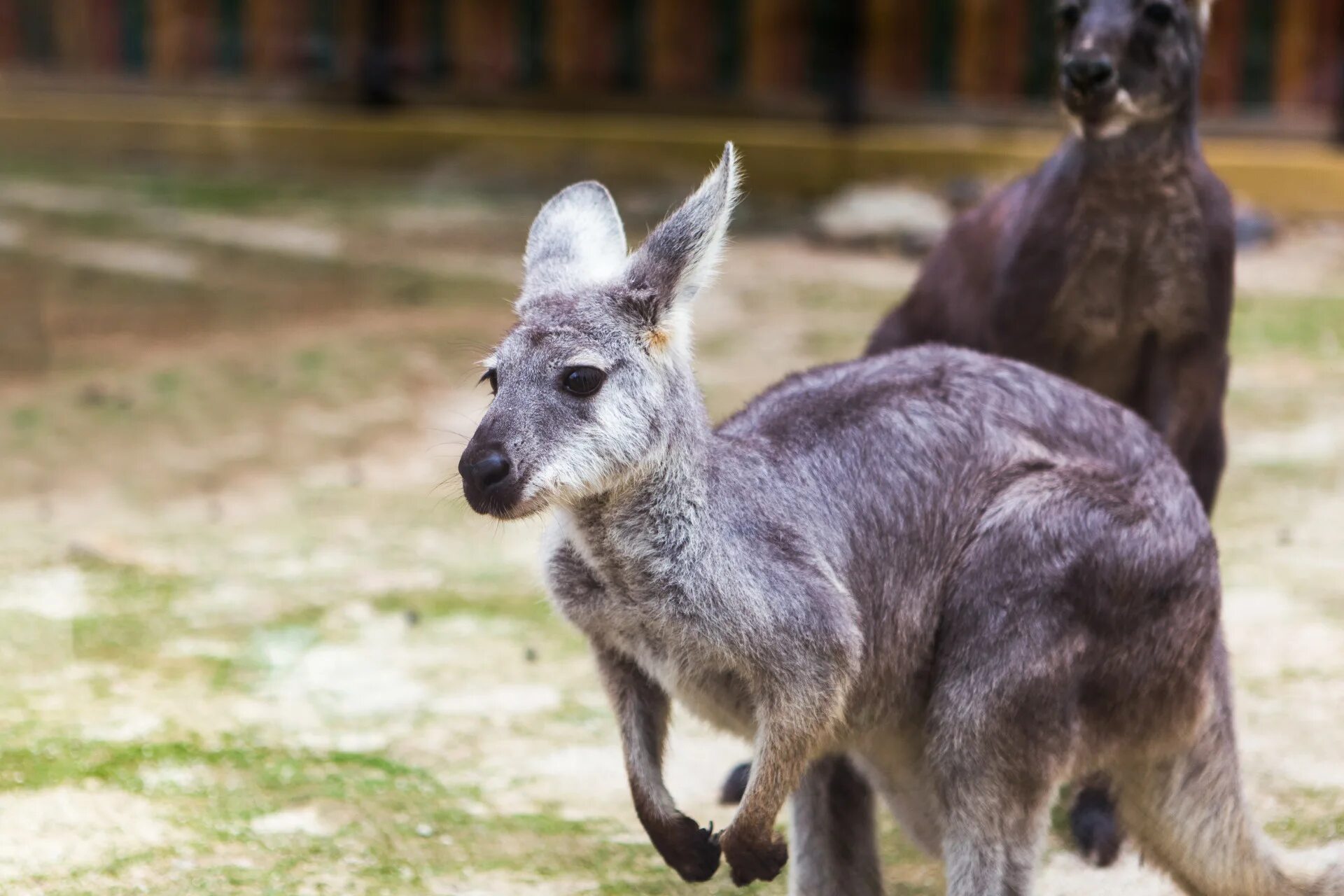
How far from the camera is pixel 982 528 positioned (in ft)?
9.50

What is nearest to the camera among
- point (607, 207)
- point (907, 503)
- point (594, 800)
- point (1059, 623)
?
point (1059, 623)

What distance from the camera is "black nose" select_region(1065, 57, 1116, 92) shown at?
13.0ft

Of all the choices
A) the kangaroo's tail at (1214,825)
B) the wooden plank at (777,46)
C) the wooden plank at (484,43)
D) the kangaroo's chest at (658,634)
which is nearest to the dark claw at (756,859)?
the kangaroo's chest at (658,634)

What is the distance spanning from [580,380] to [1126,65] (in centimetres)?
193

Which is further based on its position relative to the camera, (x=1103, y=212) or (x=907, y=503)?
(x=1103, y=212)

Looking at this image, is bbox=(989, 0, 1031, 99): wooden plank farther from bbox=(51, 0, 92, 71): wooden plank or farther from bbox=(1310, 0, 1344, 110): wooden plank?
bbox=(51, 0, 92, 71): wooden plank

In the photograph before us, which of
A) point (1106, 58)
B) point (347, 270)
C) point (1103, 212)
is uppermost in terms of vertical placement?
point (1106, 58)

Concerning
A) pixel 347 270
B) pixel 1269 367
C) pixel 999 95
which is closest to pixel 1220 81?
pixel 999 95

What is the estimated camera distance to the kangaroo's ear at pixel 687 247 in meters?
2.76

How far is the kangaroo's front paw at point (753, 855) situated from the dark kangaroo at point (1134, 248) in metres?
1.69

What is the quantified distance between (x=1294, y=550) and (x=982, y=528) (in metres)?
2.53

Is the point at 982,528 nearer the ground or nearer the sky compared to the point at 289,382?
nearer the sky

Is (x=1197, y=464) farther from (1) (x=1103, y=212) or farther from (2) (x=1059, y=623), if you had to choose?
(2) (x=1059, y=623)

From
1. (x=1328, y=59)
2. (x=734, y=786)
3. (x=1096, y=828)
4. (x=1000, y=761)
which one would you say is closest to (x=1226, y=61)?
(x=1328, y=59)
